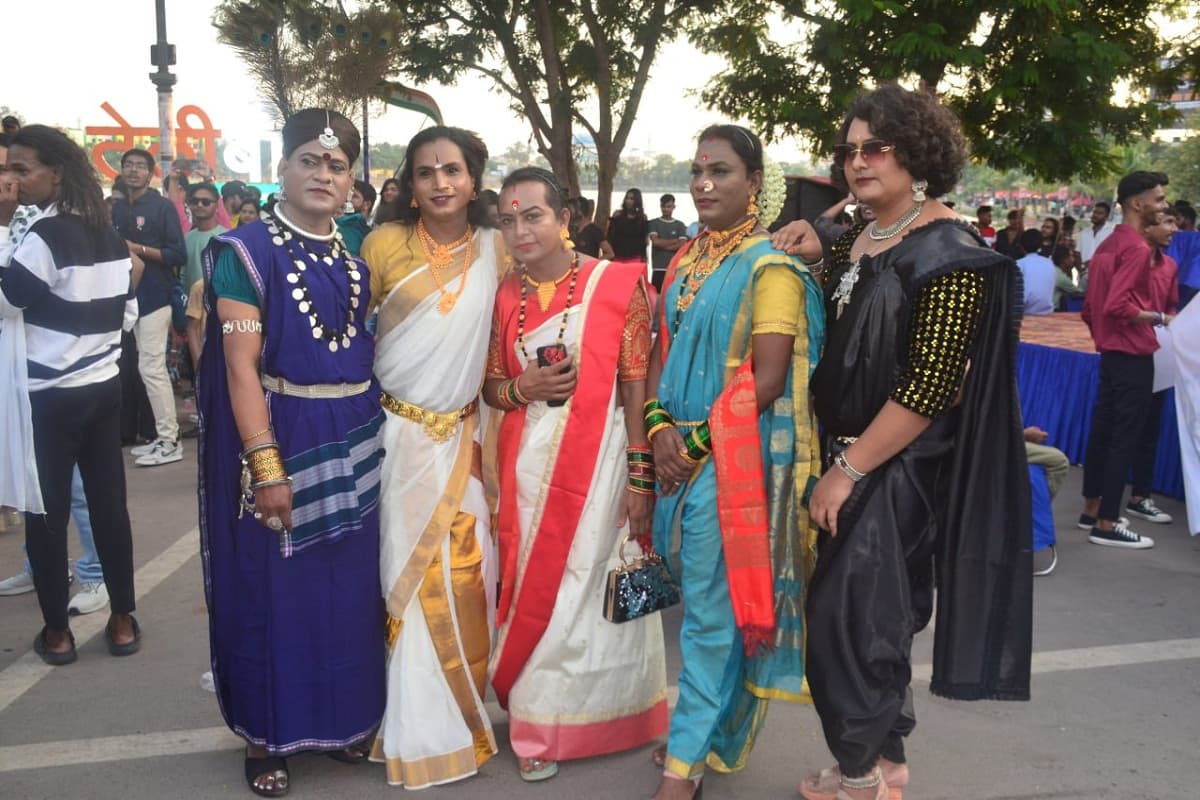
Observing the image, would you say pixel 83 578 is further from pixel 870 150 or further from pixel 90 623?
pixel 870 150

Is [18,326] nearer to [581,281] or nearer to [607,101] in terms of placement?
[581,281]

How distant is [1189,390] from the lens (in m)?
5.44

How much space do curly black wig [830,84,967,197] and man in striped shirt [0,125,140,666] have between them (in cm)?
282

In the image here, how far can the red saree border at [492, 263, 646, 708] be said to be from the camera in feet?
9.82

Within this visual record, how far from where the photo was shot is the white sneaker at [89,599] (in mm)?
4363

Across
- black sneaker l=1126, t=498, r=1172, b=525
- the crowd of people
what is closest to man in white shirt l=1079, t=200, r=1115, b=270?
black sneaker l=1126, t=498, r=1172, b=525

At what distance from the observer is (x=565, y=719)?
3064 millimetres

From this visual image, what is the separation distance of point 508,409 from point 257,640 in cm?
98

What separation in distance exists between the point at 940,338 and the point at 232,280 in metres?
1.82

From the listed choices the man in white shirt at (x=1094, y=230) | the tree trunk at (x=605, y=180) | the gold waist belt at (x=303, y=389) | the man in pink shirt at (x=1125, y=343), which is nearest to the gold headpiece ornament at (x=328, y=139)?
the gold waist belt at (x=303, y=389)

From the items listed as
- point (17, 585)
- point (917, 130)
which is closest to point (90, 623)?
point (17, 585)

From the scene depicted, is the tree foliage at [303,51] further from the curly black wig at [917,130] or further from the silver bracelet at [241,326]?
the curly black wig at [917,130]

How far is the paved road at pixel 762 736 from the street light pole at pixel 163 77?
10.9 metres

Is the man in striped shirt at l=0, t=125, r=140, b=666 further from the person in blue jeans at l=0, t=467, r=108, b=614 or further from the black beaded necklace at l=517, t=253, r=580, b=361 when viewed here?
the black beaded necklace at l=517, t=253, r=580, b=361
